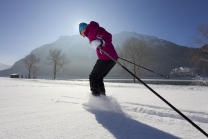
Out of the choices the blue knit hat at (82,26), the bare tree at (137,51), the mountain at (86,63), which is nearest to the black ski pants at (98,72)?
the blue knit hat at (82,26)

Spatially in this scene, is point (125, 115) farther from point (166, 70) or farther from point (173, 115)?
point (166, 70)

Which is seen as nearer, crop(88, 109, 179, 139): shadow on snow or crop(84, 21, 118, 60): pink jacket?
crop(88, 109, 179, 139): shadow on snow

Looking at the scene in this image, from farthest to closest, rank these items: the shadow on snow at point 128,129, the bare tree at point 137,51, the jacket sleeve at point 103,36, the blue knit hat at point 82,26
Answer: the bare tree at point 137,51, the blue knit hat at point 82,26, the jacket sleeve at point 103,36, the shadow on snow at point 128,129

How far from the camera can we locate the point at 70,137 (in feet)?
3.50

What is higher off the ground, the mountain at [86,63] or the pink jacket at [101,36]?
the mountain at [86,63]

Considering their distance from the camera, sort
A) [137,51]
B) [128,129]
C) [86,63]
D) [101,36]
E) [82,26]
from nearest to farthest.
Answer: [128,129]
[101,36]
[82,26]
[137,51]
[86,63]

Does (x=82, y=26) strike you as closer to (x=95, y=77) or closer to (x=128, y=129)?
(x=95, y=77)

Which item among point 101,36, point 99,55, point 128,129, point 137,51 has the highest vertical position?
point 137,51

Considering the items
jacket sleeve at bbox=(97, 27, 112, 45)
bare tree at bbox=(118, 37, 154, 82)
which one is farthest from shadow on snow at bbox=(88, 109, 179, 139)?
bare tree at bbox=(118, 37, 154, 82)

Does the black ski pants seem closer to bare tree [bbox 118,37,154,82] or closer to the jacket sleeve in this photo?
the jacket sleeve

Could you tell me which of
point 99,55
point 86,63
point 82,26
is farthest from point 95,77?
point 86,63

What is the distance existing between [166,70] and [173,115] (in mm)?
128154

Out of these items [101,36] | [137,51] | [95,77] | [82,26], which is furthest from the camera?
[137,51]

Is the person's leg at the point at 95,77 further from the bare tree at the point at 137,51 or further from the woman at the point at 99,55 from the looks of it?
the bare tree at the point at 137,51
